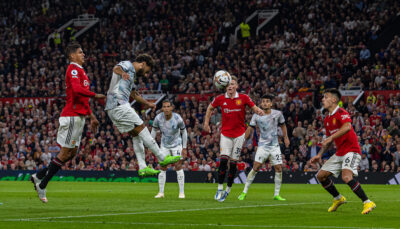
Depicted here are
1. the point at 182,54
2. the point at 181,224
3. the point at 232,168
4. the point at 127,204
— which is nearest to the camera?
the point at 181,224

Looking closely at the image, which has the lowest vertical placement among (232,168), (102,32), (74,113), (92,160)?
(92,160)

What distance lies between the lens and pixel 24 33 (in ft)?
158

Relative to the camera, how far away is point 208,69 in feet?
123

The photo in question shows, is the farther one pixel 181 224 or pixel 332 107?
pixel 332 107

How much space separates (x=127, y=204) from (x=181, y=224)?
182 inches

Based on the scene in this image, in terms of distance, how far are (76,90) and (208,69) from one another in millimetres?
24547

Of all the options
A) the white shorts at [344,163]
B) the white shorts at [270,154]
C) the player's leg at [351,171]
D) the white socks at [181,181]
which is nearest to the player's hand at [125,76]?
the white shorts at [344,163]

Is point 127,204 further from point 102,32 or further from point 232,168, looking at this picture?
point 102,32

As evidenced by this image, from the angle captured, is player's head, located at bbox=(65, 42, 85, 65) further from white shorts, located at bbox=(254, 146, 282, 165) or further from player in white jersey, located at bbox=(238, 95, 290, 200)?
white shorts, located at bbox=(254, 146, 282, 165)

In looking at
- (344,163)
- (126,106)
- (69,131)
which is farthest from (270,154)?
(69,131)

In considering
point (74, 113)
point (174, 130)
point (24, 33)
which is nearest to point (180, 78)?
point (24, 33)

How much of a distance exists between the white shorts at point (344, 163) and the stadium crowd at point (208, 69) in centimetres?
1518

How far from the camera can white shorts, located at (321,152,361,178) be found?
12.8m

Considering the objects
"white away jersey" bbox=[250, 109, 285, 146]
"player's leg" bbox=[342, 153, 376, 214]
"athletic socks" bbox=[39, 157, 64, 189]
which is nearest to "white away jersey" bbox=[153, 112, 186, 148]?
"white away jersey" bbox=[250, 109, 285, 146]
